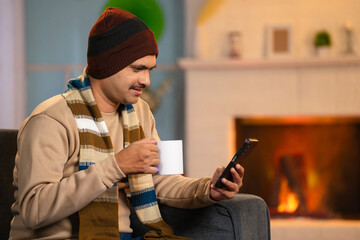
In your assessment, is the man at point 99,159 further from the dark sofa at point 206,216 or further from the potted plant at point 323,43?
the potted plant at point 323,43

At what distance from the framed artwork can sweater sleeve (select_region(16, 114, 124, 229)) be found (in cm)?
251

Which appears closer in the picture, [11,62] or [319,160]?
[319,160]

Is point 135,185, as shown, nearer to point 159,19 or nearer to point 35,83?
point 159,19

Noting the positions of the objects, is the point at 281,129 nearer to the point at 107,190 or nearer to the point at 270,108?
the point at 270,108

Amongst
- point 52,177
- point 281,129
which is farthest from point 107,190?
point 281,129

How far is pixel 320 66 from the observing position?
3.65m

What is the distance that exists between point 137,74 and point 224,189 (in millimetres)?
435

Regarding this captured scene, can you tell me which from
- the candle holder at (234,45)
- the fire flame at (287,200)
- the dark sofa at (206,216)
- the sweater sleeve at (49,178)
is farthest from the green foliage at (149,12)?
the sweater sleeve at (49,178)

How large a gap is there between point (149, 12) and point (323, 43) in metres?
1.25

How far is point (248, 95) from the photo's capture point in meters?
3.72

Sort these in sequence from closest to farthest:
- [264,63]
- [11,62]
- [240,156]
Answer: [240,156] → [264,63] → [11,62]

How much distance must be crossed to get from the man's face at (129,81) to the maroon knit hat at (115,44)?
0.02 metres

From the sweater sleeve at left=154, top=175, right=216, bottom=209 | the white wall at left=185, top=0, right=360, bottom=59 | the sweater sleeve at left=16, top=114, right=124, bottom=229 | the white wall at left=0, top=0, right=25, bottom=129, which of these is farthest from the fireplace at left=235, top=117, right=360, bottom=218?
the sweater sleeve at left=16, top=114, right=124, bottom=229

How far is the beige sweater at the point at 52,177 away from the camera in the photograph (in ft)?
4.44
